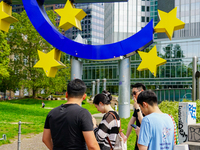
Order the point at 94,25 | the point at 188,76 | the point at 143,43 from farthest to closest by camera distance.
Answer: the point at 94,25, the point at 188,76, the point at 143,43

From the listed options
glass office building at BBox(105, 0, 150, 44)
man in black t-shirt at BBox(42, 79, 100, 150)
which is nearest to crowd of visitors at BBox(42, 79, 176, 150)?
man in black t-shirt at BBox(42, 79, 100, 150)

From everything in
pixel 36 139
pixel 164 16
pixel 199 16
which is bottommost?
pixel 36 139

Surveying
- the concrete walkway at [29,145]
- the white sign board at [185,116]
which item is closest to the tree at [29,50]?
the concrete walkway at [29,145]

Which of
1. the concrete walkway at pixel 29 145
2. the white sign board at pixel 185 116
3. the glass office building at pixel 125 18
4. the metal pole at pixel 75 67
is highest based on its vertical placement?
the glass office building at pixel 125 18

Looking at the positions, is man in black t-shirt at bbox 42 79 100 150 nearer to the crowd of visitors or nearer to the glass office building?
the crowd of visitors

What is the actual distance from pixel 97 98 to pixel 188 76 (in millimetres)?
41195

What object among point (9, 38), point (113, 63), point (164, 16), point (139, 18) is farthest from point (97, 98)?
point (139, 18)

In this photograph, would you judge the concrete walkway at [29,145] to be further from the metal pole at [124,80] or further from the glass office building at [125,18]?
the glass office building at [125,18]

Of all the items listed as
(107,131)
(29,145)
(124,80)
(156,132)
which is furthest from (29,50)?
(156,132)

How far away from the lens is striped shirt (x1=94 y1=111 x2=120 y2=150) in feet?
10.8

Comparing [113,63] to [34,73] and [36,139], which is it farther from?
[36,139]

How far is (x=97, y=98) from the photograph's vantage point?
3660 millimetres

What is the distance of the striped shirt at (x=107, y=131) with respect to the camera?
3.28 m

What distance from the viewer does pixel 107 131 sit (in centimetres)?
333
